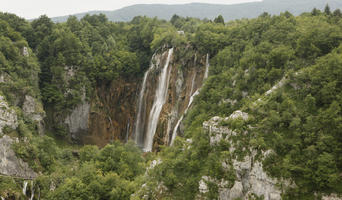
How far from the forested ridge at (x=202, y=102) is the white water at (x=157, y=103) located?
3.49 meters

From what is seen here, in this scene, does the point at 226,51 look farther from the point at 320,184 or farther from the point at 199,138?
the point at 320,184

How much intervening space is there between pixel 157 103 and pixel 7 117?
19.9 m

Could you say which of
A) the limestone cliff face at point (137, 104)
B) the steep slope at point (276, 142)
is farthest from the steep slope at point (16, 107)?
the steep slope at point (276, 142)

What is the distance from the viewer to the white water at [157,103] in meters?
42.1

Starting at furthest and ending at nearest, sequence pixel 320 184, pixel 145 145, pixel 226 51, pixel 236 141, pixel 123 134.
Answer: pixel 123 134 < pixel 145 145 < pixel 226 51 < pixel 236 141 < pixel 320 184

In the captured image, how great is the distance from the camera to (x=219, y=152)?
20906 millimetres

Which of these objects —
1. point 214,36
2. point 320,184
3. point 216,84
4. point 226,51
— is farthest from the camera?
point 214,36

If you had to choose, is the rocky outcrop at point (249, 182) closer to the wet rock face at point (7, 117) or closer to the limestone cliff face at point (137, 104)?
the limestone cliff face at point (137, 104)

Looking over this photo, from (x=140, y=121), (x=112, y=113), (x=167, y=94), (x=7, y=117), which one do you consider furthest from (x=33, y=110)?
(x=167, y=94)

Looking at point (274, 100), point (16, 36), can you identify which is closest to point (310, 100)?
point (274, 100)

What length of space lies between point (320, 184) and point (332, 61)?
9411 millimetres

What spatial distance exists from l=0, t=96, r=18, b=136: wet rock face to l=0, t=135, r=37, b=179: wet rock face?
1.30 m

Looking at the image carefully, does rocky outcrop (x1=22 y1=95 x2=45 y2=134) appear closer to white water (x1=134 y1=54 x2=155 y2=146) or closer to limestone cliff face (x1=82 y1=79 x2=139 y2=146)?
limestone cliff face (x1=82 y1=79 x2=139 y2=146)

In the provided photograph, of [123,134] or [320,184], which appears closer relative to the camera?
[320,184]
